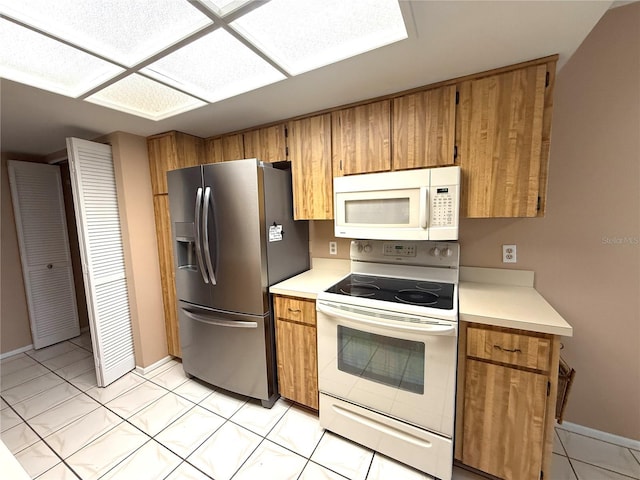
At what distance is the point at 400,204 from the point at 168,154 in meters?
2.02

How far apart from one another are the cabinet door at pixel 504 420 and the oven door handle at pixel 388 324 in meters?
0.26

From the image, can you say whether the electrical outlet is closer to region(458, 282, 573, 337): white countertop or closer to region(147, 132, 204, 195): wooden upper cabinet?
region(458, 282, 573, 337): white countertop

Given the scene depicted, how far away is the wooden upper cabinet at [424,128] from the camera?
151 cm

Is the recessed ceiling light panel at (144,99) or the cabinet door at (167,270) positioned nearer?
the recessed ceiling light panel at (144,99)

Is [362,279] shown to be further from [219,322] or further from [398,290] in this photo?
[219,322]

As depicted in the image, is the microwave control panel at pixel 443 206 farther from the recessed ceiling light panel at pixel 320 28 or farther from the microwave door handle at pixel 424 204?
the recessed ceiling light panel at pixel 320 28

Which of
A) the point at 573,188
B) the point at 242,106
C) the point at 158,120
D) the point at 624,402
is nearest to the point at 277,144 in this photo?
the point at 242,106

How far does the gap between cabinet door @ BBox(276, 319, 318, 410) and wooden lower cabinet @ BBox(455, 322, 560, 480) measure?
887 millimetres

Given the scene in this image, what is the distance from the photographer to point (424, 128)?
5.14ft

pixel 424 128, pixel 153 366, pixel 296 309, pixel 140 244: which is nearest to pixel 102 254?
pixel 140 244

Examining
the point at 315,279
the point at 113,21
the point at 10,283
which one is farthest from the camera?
the point at 10,283

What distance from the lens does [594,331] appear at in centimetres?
159

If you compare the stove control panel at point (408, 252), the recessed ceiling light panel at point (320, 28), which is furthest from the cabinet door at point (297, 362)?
the recessed ceiling light panel at point (320, 28)

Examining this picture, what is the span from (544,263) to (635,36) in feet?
4.15
